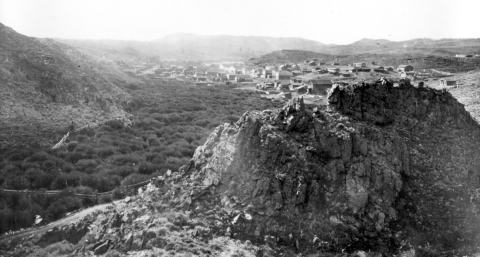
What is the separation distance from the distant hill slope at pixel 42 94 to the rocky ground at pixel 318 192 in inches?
494

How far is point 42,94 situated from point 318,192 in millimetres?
22279

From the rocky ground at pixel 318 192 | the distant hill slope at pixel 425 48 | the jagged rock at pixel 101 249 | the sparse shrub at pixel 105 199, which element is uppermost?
the distant hill slope at pixel 425 48

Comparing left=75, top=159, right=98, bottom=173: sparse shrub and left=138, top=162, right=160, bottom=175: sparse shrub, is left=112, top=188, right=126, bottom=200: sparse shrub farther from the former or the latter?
left=75, top=159, right=98, bottom=173: sparse shrub

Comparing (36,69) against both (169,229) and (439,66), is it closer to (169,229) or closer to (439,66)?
(169,229)

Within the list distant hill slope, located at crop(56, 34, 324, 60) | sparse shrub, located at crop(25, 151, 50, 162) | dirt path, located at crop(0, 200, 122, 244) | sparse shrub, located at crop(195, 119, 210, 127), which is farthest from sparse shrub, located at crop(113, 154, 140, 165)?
distant hill slope, located at crop(56, 34, 324, 60)

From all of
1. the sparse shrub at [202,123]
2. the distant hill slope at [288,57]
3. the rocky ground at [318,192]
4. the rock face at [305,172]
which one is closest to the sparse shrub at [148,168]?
the rocky ground at [318,192]

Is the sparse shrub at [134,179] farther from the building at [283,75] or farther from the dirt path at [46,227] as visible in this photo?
the building at [283,75]

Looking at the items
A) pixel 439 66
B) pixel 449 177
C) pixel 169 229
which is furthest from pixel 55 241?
pixel 439 66

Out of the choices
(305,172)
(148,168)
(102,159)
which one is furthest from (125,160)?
(305,172)

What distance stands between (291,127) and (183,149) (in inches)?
402

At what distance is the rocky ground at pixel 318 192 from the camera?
298 inches

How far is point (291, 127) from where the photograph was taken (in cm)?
928

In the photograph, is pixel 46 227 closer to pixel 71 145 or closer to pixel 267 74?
pixel 71 145

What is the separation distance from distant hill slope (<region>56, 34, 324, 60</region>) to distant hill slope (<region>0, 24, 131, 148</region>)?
7061cm
